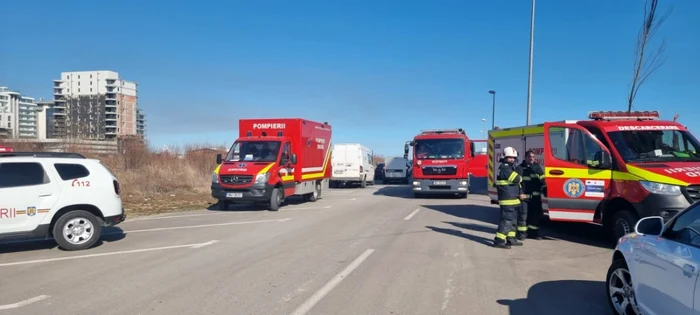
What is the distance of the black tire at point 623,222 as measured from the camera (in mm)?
8530

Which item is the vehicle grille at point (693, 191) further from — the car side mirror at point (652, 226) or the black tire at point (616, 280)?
the car side mirror at point (652, 226)

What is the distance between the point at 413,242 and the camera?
9.81m

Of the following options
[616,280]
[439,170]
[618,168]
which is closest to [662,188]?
[618,168]

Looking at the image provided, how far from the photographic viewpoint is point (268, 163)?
16.1 m

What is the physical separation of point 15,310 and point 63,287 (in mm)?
965

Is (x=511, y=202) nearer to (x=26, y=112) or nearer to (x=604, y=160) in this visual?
(x=604, y=160)

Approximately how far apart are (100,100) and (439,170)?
73.2m

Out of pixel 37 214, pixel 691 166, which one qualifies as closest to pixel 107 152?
pixel 37 214

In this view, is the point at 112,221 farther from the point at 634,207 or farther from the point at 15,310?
the point at 634,207

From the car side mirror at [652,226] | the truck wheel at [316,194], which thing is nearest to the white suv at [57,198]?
the car side mirror at [652,226]

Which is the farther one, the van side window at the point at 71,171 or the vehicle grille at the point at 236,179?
the vehicle grille at the point at 236,179

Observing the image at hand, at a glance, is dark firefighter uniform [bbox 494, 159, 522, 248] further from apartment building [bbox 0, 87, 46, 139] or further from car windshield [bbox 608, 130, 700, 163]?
apartment building [bbox 0, 87, 46, 139]

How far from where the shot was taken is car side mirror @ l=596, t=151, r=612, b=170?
9.23 m

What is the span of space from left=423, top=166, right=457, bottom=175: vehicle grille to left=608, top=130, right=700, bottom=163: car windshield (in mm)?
10887
